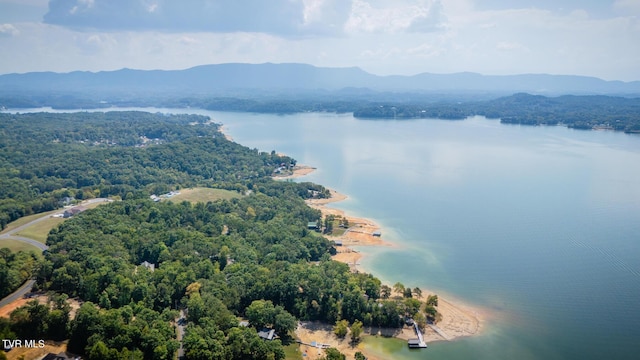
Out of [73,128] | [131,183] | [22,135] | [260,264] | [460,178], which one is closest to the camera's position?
[260,264]

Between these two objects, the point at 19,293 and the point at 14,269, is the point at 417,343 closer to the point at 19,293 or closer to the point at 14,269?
the point at 19,293

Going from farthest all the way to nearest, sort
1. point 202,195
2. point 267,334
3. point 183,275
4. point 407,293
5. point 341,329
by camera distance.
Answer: point 202,195, point 407,293, point 183,275, point 341,329, point 267,334

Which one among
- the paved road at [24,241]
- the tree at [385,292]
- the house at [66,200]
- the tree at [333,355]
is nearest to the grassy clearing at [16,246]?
the paved road at [24,241]

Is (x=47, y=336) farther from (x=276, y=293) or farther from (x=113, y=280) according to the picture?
(x=276, y=293)

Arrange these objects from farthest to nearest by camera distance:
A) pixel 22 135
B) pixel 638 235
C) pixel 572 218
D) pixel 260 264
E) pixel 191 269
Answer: pixel 22 135
pixel 572 218
pixel 638 235
pixel 260 264
pixel 191 269

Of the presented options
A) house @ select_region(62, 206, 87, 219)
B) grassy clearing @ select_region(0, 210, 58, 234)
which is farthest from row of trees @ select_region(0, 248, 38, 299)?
house @ select_region(62, 206, 87, 219)

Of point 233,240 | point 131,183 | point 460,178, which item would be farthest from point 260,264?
point 460,178

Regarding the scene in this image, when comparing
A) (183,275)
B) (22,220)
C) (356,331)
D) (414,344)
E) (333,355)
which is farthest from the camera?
(22,220)

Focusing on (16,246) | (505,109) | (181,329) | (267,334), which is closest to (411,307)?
(267,334)
